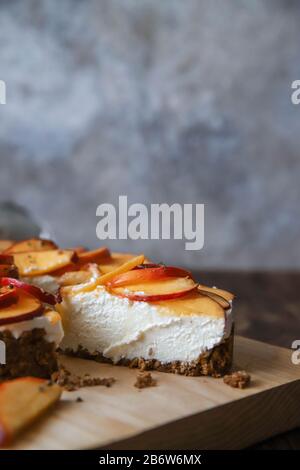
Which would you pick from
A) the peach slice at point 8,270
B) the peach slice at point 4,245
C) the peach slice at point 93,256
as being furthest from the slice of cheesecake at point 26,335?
the peach slice at point 4,245

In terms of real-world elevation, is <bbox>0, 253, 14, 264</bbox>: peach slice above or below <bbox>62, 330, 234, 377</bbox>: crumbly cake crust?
above

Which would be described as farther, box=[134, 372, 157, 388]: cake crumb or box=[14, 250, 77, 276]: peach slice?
box=[14, 250, 77, 276]: peach slice

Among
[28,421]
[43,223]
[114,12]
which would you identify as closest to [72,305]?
[28,421]

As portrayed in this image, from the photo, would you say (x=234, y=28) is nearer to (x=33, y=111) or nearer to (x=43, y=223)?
(x=33, y=111)

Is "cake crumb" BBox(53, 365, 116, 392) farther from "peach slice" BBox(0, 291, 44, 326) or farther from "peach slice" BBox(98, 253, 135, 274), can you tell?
"peach slice" BBox(98, 253, 135, 274)

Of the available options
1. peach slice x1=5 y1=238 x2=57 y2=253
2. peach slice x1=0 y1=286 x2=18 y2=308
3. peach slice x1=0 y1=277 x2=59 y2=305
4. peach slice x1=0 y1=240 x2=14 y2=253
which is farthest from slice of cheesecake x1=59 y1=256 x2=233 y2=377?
peach slice x1=0 y1=240 x2=14 y2=253

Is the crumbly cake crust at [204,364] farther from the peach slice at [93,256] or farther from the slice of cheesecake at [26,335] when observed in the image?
the peach slice at [93,256]

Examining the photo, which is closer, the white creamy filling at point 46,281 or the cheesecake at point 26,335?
the cheesecake at point 26,335

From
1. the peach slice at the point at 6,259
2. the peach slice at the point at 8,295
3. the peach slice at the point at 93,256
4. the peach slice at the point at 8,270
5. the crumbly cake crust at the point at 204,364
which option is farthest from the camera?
the peach slice at the point at 93,256
